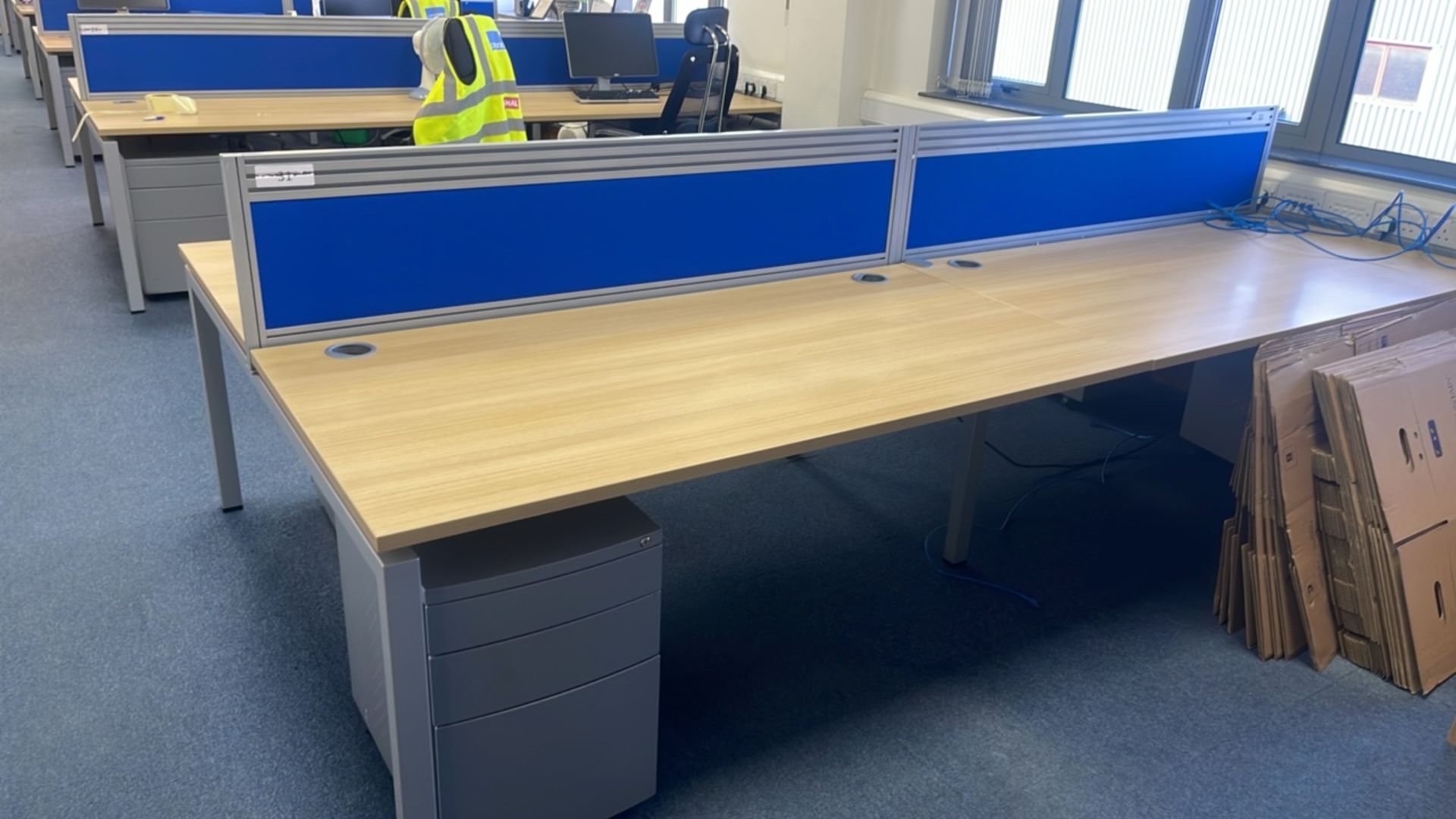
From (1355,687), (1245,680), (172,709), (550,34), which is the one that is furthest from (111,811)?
(550,34)

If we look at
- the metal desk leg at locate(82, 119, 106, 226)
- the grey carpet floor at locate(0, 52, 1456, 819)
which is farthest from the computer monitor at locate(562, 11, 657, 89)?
the grey carpet floor at locate(0, 52, 1456, 819)

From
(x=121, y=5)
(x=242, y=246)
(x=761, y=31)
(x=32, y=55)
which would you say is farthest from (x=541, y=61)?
(x=32, y=55)

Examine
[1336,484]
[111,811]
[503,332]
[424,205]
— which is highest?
[424,205]

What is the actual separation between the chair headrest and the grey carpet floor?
2594 millimetres

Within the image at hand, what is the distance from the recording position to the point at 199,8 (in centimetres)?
605

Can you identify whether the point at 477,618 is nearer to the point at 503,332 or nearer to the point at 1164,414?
the point at 503,332

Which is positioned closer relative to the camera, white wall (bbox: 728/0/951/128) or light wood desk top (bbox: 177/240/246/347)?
light wood desk top (bbox: 177/240/246/347)

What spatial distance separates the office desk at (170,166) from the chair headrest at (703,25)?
4.80 feet

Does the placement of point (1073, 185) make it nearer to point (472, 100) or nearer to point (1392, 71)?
point (1392, 71)

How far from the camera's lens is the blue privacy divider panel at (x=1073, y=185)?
98.3 inches

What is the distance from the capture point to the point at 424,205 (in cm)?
182

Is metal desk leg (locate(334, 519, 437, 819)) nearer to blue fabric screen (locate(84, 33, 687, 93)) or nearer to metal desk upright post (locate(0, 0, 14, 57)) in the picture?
blue fabric screen (locate(84, 33, 687, 93))

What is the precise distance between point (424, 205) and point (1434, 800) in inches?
82.3

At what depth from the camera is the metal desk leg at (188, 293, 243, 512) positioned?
239 cm
